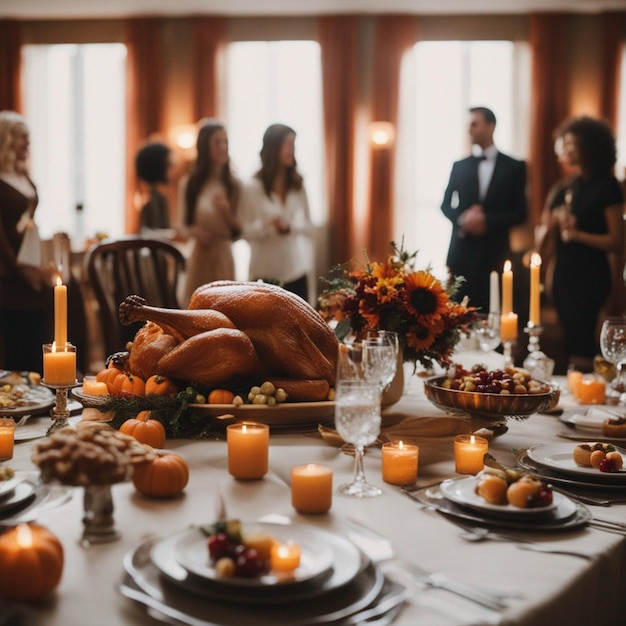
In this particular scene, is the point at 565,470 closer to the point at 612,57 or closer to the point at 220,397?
the point at 220,397

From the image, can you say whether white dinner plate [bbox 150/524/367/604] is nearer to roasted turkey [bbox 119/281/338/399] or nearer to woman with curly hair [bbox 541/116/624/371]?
roasted turkey [bbox 119/281/338/399]

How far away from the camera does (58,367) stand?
1.52 meters

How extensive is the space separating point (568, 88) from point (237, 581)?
768cm

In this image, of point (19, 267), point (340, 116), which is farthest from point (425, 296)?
point (340, 116)

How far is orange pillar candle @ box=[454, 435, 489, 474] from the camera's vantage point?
1349 millimetres

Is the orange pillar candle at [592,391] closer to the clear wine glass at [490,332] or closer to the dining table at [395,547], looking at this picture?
the clear wine glass at [490,332]

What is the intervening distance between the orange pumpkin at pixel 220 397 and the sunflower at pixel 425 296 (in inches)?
16.3

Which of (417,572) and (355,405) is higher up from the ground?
(355,405)

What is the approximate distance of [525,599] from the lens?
885 mm

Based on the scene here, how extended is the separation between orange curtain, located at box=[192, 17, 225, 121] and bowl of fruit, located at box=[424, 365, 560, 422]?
21.9 feet

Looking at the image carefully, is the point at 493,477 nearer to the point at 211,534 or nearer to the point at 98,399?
the point at 211,534

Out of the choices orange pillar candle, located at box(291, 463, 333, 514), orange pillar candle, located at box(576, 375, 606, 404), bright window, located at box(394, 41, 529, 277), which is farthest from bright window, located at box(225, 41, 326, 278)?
orange pillar candle, located at box(291, 463, 333, 514)

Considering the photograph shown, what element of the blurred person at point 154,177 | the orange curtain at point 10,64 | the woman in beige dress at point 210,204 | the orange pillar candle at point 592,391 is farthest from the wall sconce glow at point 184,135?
the orange pillar candle at point 592,391

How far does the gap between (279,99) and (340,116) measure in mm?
672
